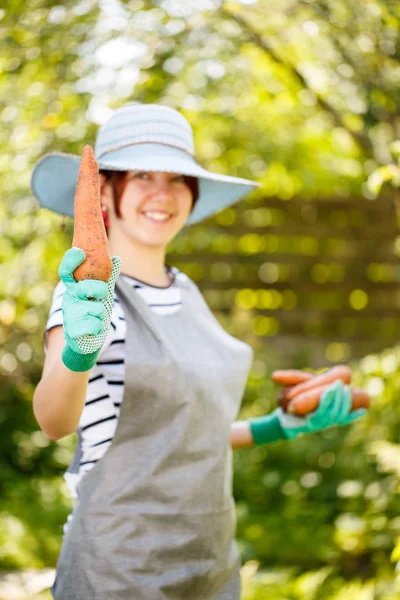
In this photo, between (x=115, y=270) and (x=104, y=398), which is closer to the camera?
(x=115, y=270)

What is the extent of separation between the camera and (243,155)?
460cm

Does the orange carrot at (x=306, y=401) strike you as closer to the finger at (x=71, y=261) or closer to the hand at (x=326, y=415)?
the hand at (x=326, y=415)

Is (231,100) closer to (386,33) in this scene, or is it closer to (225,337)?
(386,33)

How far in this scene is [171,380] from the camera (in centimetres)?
169

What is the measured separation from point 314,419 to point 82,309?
3.28 ft

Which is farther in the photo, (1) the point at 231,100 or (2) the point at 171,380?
(1) the point at 231,100

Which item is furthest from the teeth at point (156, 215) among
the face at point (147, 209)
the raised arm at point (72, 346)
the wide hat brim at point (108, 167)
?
the raised arm at point (72, 346)

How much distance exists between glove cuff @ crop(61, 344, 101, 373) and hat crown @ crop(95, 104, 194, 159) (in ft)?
2.32

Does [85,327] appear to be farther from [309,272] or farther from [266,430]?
[309,272]

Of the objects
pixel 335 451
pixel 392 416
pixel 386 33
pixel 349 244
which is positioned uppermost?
pixel 386 33

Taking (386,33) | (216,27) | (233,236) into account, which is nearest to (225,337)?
(386,33)

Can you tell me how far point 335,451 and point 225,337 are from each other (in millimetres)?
2240

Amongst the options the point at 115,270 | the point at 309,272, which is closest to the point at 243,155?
the point at 309,272

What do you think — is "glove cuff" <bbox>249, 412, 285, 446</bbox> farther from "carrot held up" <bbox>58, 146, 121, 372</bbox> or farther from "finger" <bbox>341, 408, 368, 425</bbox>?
"carrot held up" <bbox>58, 146, 121, 372</bbox>
